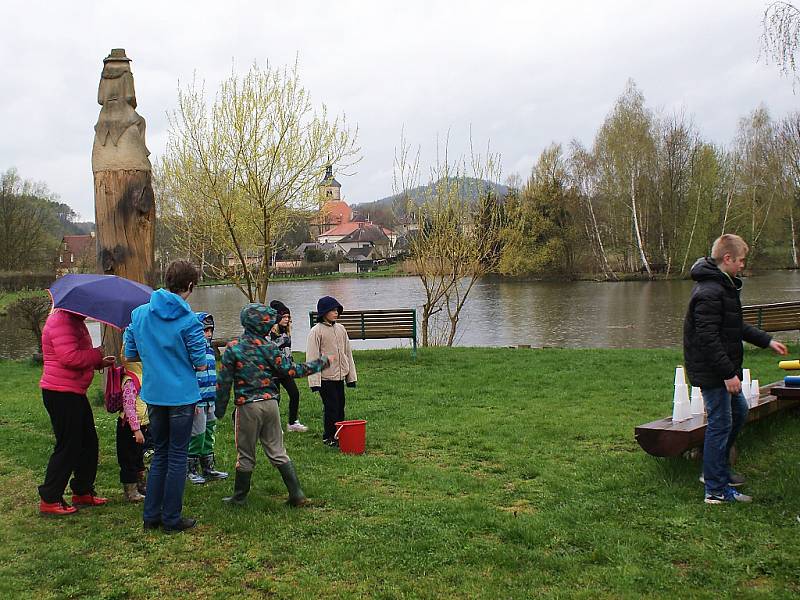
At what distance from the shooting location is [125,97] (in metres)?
7.84

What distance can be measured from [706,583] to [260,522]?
300 cm

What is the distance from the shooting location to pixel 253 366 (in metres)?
5.49

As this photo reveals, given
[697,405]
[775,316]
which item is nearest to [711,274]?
[697,405]

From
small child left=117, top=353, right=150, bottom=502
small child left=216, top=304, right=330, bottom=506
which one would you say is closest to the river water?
small child left=117, top=353, right=150, bottom=502

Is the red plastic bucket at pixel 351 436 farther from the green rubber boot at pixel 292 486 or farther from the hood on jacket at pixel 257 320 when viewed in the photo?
the hood on jacket at pixel 257 320

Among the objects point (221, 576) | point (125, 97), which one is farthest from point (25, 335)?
point (221, 576)

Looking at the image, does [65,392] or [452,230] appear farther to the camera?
[452,230]

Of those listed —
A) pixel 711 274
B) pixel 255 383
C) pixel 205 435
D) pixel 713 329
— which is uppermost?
pixel 711 274

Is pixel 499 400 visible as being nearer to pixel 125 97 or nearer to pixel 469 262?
pixel 125 97

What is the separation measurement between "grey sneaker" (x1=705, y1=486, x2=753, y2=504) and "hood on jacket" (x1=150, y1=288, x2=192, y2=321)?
4.10 m

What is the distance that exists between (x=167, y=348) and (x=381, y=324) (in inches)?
444

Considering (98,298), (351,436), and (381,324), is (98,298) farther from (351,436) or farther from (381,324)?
(381,324)

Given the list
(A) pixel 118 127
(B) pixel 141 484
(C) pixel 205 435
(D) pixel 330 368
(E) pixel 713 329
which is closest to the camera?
(E) pixel 713 329

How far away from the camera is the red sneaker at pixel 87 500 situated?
5.91 m
